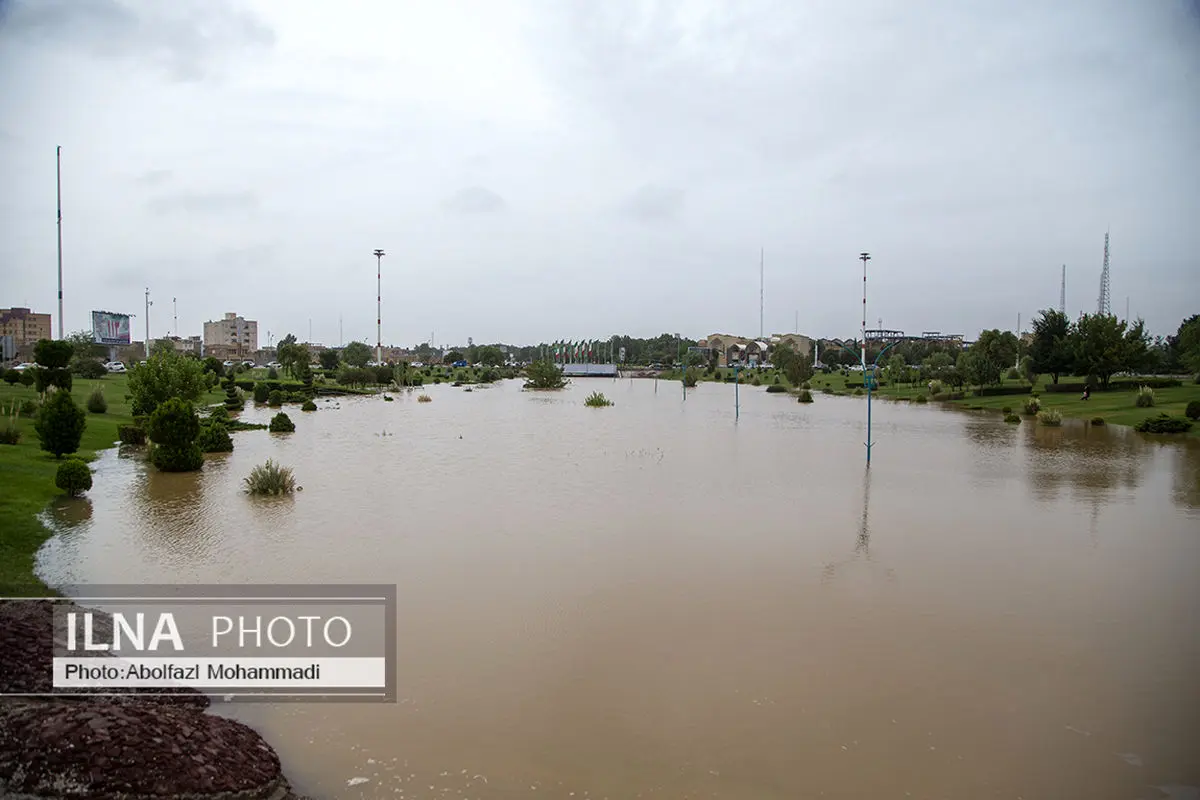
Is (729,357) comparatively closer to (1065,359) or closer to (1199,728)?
(1065,359)

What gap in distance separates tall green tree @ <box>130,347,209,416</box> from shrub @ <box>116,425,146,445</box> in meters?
1.96

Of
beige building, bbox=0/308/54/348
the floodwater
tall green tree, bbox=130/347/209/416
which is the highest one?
beige building, bbox=0/308/54/348

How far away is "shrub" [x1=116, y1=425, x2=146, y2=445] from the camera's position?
88.0ft

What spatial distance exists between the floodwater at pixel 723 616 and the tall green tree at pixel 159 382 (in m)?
4.97

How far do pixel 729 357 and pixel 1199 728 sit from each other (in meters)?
169

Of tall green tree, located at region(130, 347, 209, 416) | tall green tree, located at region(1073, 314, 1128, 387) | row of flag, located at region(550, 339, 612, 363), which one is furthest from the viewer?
row of flag, located at region(550, 339, 612, 363)

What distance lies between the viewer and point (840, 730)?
739cm

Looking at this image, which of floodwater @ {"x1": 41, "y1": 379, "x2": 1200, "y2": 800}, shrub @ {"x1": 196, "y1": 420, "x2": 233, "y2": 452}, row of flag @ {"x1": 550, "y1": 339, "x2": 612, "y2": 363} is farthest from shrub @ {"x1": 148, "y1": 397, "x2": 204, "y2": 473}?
row of flag @ {"x1": 550, "y1": 339, "x2": 612, "y2": 363}

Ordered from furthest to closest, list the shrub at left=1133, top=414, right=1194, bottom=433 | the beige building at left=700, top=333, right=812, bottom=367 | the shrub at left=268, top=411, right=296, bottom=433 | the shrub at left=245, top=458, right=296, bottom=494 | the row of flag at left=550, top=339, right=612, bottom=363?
the beige building at left=700, top=333, right=812, bottom=367
the row of flag at left=550, top=339, right=612, bottom=363
the shrub at left=1133, top=414, right=1194, bottom=433
the shrub at left=268, top=411, right=296, bottom=433
the shrub at left=245, top=458, right=296, bottom=494

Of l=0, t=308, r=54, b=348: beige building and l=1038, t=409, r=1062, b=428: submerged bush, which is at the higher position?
l=0, t=308, r=54, b=348: beige building

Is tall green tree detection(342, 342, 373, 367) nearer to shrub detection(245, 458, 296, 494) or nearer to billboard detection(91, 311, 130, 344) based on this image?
billboard detection(91, 311, 130, 344)

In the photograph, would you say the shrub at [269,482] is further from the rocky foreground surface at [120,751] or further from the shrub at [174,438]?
the rocky foreground surface at [120,751]

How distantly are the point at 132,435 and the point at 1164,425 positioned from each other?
42684 millimetres

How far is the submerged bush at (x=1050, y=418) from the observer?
40031mm
